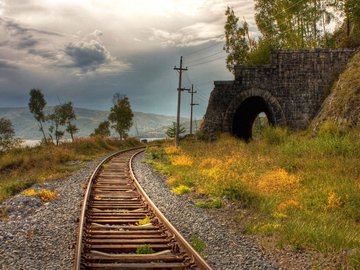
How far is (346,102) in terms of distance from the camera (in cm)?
2131

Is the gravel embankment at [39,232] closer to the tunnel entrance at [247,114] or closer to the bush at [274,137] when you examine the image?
the bush at [274,137]

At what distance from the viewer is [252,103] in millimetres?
31891

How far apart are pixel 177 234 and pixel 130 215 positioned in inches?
97.2

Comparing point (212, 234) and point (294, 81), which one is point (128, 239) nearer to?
point (212, 234)

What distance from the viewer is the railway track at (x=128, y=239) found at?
5801 mm

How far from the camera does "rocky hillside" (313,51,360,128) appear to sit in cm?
2030

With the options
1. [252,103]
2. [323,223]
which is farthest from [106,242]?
[252,103]

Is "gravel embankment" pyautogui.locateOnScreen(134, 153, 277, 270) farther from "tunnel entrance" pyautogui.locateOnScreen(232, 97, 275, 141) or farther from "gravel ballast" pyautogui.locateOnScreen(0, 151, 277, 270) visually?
"tunnel entrance" pyautogui.locateOnScreen(232, 97, 275, 141)

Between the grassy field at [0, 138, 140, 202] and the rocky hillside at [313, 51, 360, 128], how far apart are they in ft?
47.3

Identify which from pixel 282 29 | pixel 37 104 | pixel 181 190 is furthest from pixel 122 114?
pixel 181 190

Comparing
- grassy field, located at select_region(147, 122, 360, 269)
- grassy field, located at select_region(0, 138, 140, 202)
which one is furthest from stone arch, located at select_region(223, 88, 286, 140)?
grassy field, located at select_region(0, 138, 140, 202)

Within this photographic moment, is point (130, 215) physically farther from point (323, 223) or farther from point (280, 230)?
point (323, 223)

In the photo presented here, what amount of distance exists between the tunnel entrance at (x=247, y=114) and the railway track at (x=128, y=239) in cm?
2036

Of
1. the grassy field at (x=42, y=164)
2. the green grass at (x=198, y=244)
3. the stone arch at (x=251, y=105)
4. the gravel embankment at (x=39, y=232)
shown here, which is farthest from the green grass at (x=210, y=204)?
the stone arch at (x=251, y=105)
